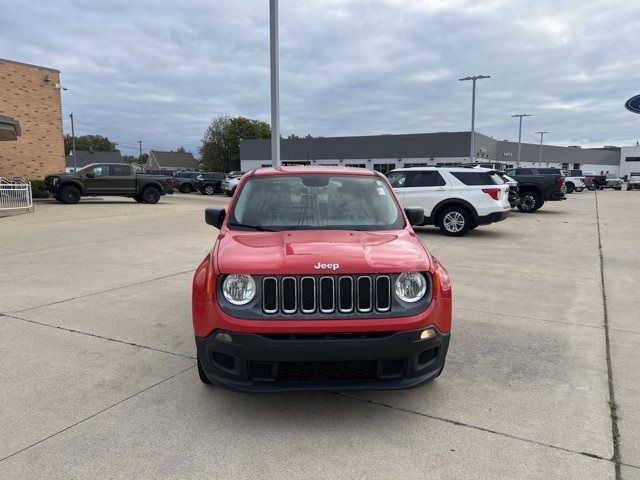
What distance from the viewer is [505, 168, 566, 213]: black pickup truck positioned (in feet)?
61.4

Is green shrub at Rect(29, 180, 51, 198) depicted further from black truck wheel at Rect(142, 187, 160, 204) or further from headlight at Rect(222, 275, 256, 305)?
headlight at Rect(222, 275, 256, 305)

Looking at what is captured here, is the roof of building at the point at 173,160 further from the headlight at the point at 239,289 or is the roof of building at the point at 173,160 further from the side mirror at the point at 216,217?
the headlight at the point at 239,289

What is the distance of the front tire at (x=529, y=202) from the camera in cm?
1902

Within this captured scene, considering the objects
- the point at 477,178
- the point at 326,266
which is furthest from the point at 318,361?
the point at 477,178

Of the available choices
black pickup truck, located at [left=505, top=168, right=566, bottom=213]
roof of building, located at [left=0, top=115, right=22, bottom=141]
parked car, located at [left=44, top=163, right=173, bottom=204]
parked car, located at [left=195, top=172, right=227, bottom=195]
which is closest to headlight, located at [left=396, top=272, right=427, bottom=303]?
black pickup truck, located at [left=505, top=168, right=566, bottom=213]

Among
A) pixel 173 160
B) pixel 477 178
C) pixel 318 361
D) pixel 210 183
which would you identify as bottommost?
pixel 318 361

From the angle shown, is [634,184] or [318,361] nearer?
[318,361]

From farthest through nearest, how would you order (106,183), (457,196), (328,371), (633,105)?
(106,183) < (633,105) < (457,196) < (328,371)

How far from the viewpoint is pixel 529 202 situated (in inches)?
753

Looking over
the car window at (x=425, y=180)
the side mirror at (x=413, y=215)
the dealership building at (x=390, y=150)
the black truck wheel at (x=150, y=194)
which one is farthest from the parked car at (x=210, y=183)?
the side mirror at (x=413, y=215)

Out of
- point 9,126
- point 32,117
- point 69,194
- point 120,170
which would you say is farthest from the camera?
point 32,117

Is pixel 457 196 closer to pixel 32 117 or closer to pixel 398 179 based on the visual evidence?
pixel 398 179

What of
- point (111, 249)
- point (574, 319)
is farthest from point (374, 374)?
point (111, 249)

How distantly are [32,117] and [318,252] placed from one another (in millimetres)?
25194
